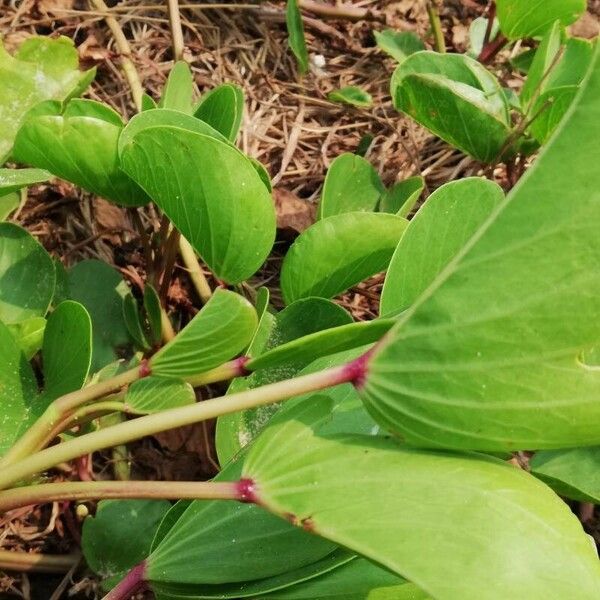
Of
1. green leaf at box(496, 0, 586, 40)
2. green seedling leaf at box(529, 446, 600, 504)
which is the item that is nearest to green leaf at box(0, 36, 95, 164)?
green leaf at box(496, 0, 586, 40)

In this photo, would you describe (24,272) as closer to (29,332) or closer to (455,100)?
(29,332)

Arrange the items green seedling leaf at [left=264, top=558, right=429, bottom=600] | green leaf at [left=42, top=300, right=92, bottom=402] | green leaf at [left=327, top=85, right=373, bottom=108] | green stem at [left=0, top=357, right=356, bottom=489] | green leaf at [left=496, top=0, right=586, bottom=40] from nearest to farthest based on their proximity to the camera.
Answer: green stem at [left=0, top=357, right=356, bottom=489] → green seedling leaf at [left=264, top=558, right=429, bottom=600] → green leaf at [left=42, top=300, right=92, bottom=402] → green leaf at [left=496, top=0, right=586, bottom=40] → green leaf at [left=327, top=85, right=373, bottom=108]

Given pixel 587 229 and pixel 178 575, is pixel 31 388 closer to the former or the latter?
pixel 178 575

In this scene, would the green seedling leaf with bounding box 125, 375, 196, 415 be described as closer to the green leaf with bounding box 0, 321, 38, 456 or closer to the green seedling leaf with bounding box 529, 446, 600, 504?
the green leaf with bounding box 0, 321, 38, 456

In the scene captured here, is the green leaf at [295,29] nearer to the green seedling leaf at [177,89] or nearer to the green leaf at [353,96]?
the green leaf at [353,96]

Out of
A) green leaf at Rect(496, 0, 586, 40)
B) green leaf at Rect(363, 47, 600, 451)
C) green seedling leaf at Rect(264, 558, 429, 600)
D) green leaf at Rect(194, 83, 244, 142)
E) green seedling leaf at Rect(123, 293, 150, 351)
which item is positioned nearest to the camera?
green leaf at Rect(363, 47, 600, 451)

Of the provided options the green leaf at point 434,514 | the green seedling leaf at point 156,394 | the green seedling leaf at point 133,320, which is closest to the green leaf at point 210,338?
the green seedling leaf at point 156,394

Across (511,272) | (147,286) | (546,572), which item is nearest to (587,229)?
(511,272)
